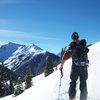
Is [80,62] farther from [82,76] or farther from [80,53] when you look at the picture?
[82,76]

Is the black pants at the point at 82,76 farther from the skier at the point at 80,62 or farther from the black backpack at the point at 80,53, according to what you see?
the black backpack at the point at 80,53

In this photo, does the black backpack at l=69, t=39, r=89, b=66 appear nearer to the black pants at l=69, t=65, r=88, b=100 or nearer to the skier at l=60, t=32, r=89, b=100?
the skier at l=60, t=32, r=89, b=100

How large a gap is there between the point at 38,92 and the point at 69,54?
6.29m

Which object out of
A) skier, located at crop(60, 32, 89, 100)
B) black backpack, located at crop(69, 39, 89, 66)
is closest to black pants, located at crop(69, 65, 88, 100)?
skier, located at crop(60, 32, 89, 100)

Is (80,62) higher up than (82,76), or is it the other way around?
(80,62)

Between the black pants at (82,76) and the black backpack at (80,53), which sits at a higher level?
the black backpack at (80,53)

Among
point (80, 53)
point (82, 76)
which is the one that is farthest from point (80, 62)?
point (82, 76)

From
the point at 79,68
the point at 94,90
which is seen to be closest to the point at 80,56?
the point at 79,68

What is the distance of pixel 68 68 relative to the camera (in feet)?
67.6

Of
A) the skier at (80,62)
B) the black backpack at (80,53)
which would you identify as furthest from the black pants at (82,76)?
the black backpack at (80,53)

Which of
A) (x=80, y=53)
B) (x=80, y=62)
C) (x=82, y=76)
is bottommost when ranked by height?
(x=82, y=76)

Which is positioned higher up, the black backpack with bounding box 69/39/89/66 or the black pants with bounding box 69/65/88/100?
the black backpack with bounding box 69/39/89/66

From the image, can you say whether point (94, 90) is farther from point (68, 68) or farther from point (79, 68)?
point (68, 68)

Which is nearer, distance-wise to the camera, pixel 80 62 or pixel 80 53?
pixel 80 62
